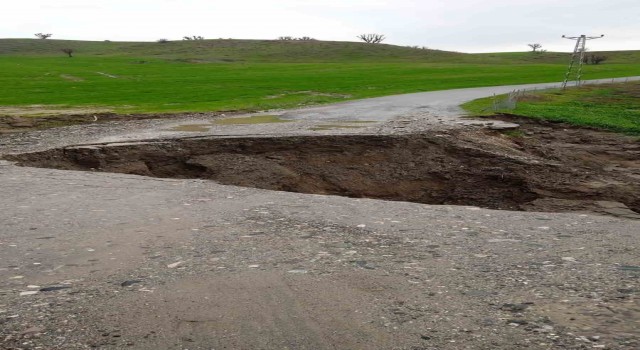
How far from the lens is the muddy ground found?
452 centimetres

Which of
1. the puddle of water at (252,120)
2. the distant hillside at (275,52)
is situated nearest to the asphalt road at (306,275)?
the puddle of water at (252,120)

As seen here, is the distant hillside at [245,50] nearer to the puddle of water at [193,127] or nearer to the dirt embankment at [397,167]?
the puddle of water at [193,127]

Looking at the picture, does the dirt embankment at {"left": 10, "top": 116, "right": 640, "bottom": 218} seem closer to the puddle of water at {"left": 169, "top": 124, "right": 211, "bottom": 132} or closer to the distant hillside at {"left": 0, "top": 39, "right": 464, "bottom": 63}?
the puddle of water at {"left": 169, "top": 124, "right": 211, "bottom": 132}

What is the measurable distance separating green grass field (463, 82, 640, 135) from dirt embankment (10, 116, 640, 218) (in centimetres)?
476

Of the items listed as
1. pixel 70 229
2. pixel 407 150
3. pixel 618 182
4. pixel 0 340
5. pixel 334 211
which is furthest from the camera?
pixel 407 150

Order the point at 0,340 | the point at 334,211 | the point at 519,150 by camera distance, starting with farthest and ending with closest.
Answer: the point at 519,150, the point at 334,211, the point at 0,340

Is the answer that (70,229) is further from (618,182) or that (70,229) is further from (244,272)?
(618,182)

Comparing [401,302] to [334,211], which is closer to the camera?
[401,302]

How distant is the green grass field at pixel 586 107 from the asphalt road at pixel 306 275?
12720mm

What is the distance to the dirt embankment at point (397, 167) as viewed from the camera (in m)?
12.2

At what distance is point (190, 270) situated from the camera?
5.87 metres

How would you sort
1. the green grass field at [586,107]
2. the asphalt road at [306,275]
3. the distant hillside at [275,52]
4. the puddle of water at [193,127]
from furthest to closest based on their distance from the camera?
the distant hillside at [275,52]
the green grass field at [586,107]
the puddle of water at [193,127]
the asphalt road at [306,275]

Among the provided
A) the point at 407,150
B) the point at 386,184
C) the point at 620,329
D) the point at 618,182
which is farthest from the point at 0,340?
the point at 618,182

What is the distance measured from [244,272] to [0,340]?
7.00 feet
